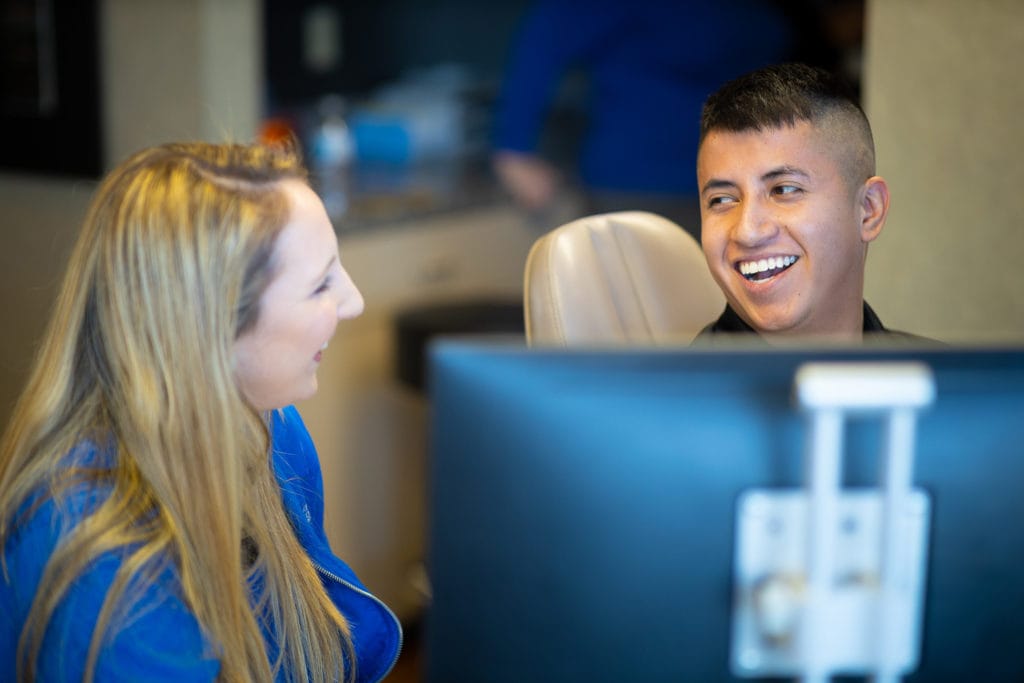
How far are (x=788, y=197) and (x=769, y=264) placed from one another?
8 cm

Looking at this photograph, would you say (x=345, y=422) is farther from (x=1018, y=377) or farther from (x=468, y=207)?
(x=1018, y=377)

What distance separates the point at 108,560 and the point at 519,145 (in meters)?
1.78

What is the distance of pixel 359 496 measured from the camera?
294 centimetres

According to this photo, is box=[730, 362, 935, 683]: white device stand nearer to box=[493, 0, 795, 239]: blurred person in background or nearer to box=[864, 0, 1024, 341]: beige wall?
box=[864, 0, 1024, 341]: beige wall

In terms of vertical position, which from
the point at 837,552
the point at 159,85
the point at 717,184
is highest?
the point at 159,85

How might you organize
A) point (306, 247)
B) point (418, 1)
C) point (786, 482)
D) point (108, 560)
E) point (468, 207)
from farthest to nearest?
point (418, 1) → point (468, 207) → point (306, 247) → point (108, 560) → point (786, 482)

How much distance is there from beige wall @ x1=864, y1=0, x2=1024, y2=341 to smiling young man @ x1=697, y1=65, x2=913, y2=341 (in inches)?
15.2

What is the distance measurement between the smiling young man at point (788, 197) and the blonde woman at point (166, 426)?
507 mm

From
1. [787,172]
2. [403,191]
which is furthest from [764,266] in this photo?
[403,191]

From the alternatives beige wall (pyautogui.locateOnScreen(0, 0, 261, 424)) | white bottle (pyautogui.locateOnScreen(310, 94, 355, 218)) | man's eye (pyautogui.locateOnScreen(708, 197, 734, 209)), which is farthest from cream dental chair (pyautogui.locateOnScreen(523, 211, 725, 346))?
white bottle (pyautogui.locateOnScreen(310, 94, 355, 218))

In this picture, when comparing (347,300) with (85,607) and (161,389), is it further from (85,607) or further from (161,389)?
(85,607)

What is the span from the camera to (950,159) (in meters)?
1.95

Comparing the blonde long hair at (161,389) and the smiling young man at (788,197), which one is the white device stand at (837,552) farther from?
the smiling young man at (788,197)

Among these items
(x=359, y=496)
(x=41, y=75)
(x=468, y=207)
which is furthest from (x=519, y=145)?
(x=41, y=75)
